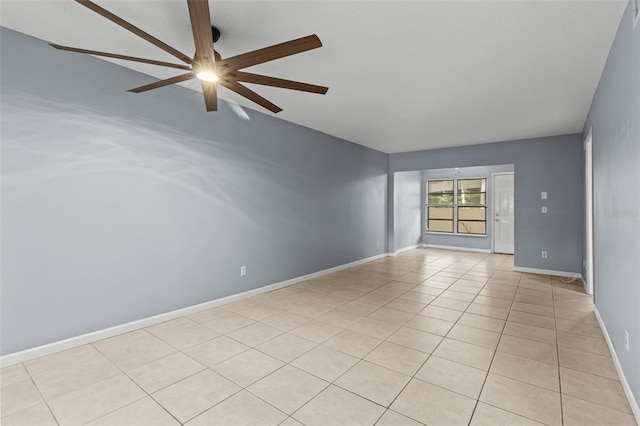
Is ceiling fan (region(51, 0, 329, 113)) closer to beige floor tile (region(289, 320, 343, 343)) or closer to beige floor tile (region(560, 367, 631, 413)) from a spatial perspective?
beige floor tile (region(289, 320, 343, 343))

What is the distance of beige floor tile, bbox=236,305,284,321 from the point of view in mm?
3523

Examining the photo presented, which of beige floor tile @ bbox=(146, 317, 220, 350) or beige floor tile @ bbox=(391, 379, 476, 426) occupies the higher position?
beige floor tile @ bbox=(146, 317, 220, 350)

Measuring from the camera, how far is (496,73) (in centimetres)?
305

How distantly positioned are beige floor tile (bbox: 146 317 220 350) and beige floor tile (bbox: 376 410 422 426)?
183 cm

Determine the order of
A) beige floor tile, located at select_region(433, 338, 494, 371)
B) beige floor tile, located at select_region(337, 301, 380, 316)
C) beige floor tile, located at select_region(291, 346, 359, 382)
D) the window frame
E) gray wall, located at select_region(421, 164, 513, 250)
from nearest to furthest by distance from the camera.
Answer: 1. beige floor tile, located at select_region(291, 346, 359, 382)
2. beige floor tile, located at select_region(433, 338, 494, 371)
3. beige floor tile, located at select_region(337, 301, 380, 316)
4. gray wall, located at select_region(421, 164, 513, 250)
5. the window frame

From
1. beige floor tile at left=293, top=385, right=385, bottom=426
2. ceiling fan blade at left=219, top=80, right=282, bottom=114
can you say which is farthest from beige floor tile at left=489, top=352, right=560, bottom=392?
ceiling fan blade at left=219, top=80, right=282, bottom=114

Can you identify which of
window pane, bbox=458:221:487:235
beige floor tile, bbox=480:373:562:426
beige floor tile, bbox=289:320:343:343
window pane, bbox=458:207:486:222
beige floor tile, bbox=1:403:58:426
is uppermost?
window pane, bbox=458:207:486:222

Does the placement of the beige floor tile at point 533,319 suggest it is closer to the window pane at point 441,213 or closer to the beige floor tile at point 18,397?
the beige floor tile at point 18,397

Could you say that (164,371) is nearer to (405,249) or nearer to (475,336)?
(475,336)

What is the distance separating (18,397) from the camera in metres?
2.04

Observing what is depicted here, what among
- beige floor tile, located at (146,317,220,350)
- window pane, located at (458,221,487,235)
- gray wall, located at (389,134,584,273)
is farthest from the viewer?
window pane, located at (458,221,487,235)

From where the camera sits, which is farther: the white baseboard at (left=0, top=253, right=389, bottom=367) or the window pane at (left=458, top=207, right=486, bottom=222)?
the window pane at (left=458, top=207, right=486, bottom=222)

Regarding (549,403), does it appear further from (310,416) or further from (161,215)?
(161,215)

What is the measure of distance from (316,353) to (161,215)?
220 centimetres
